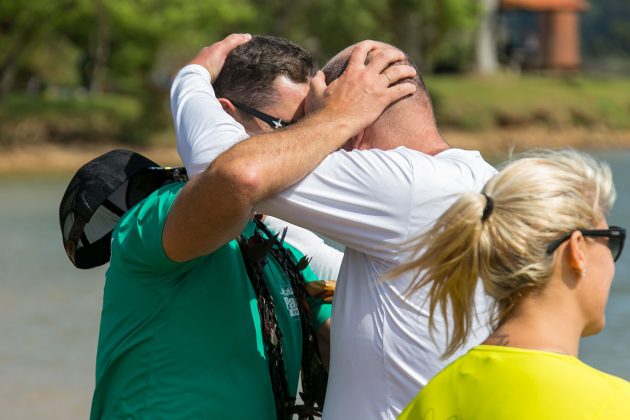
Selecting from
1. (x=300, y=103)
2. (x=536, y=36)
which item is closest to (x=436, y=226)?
(x=300, y=103)

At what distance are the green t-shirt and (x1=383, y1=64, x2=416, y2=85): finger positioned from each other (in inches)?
25.1

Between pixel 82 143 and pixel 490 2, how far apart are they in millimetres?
29873

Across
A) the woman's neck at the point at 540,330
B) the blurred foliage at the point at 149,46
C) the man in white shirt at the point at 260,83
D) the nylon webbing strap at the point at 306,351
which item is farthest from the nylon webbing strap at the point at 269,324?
the blurred foliage at the point at 149,46

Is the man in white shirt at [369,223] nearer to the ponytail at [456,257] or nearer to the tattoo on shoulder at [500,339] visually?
the ponytail at [456,257]

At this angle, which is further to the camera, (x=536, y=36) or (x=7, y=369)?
(x=536, y=36)

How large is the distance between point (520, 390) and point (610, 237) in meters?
0.40

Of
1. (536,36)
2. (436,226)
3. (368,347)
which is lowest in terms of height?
(536,36)

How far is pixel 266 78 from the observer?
3434 millimetres

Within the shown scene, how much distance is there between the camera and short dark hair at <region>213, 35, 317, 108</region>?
343cm

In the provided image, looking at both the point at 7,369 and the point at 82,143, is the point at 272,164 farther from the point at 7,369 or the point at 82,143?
the point at 82,143

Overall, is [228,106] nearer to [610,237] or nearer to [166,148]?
[610,237]

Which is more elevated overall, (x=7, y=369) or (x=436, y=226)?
(x=436, y=226)

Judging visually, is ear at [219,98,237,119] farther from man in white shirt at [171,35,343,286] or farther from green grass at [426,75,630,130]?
green grass at [426,75,630,130]

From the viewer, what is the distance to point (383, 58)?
3053 millimetres
